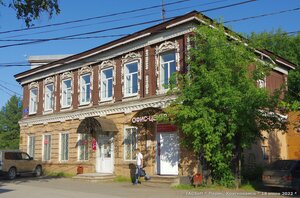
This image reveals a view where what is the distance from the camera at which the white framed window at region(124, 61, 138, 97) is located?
25159mm

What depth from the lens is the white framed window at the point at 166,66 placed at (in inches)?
906

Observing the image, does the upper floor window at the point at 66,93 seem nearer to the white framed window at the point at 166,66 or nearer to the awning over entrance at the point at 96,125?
the awning over entrance at the point at 96,125

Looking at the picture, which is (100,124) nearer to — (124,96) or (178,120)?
(124,96)

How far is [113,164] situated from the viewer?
25625mm

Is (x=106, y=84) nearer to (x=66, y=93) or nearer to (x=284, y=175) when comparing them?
(x=66, y=93)

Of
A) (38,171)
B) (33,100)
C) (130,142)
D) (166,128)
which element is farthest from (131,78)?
(33,100)

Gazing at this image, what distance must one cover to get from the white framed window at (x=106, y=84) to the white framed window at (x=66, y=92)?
4003 millimetres

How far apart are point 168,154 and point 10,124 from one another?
62072 mm

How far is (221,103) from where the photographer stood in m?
19.0

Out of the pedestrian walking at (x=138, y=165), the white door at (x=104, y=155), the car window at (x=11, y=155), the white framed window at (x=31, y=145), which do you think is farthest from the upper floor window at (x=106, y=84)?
the white framed window at (x=31, y=145)

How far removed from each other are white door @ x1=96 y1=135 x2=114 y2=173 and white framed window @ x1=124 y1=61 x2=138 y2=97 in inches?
132

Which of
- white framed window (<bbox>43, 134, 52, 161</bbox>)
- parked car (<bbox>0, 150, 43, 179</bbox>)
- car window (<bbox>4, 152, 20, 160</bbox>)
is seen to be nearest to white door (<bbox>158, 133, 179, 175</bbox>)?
parked car (<bbox>0, 150, 43, 179</bbox>)

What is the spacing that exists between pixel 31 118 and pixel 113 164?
1131 centimetres

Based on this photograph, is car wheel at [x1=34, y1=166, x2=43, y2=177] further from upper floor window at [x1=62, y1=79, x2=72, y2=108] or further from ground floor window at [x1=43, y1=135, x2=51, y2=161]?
upper floor window at [x1=62, y1=79, x2=72, y2=108]
